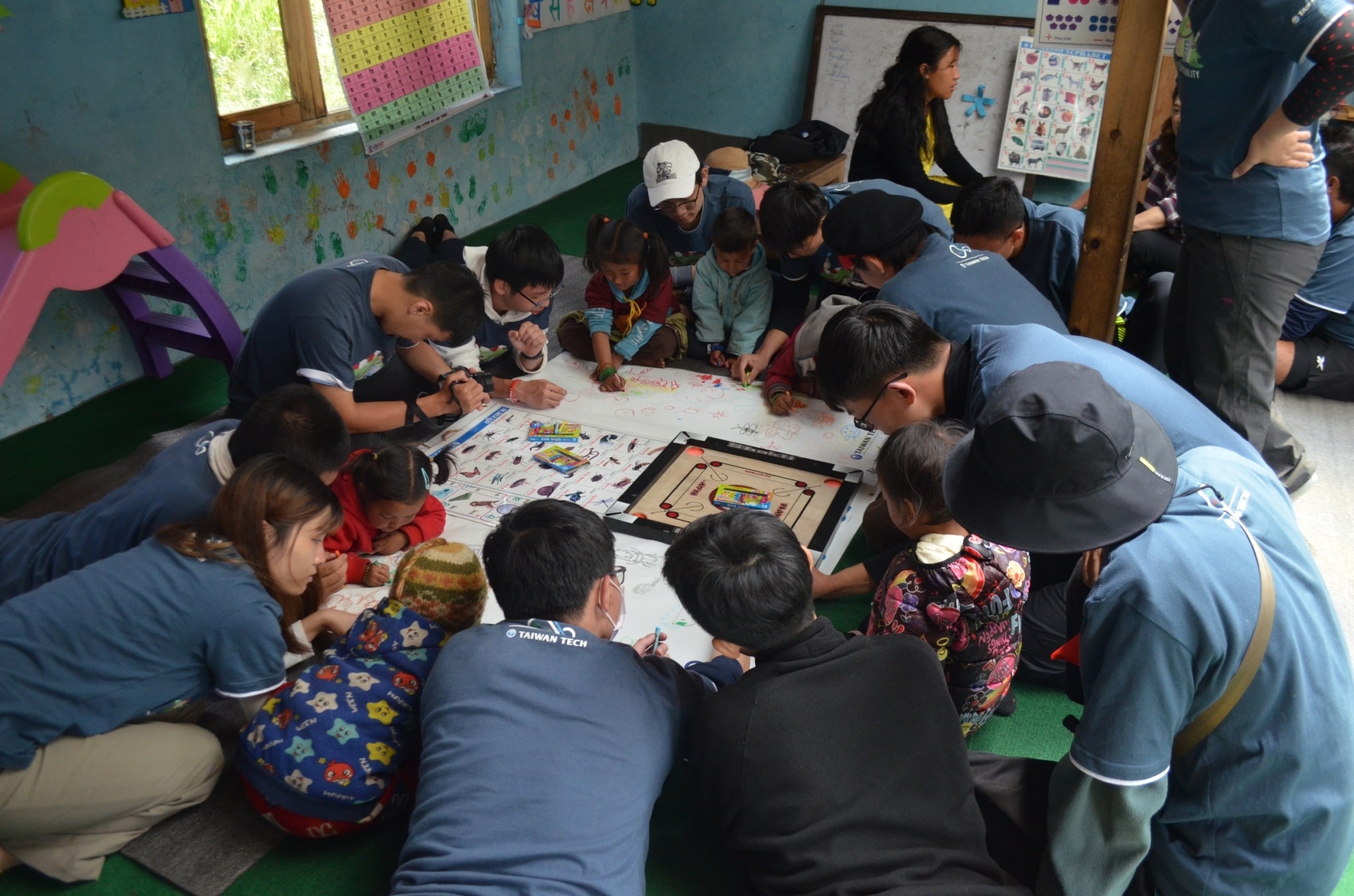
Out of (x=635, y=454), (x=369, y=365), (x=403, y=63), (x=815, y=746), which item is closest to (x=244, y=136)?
(x=403, y=63)

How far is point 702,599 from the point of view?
4.78 ft

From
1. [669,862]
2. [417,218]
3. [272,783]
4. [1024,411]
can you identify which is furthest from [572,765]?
[417,218]

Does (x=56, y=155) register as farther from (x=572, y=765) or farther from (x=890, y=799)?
(x=890, y=799)

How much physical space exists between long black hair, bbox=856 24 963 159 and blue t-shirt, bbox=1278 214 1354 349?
159 cm

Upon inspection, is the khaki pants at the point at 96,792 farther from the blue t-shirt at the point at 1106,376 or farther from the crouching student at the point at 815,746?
the blue t-shirt at the point at 1106,376

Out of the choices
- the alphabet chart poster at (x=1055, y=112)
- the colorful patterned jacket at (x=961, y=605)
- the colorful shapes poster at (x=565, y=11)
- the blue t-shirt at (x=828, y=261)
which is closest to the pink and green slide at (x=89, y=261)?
the blue t-shirt at (x=828, y=261)

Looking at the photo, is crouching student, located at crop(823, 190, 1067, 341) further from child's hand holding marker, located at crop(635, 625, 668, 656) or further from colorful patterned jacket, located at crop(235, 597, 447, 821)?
colorful patterned jacket, located at crop(235, 597, 447, 821)

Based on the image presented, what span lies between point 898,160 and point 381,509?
2.76 metres

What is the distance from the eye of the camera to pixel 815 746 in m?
1.36

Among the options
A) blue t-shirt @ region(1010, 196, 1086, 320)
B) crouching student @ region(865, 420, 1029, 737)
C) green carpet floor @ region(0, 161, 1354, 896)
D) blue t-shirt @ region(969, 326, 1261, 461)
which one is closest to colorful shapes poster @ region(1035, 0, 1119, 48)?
blue t-shirt @ region(1010, 196, 1086, 320)

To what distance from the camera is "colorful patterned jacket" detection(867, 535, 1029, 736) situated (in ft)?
5.48

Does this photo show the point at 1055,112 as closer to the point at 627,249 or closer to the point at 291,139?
the point at 627,249

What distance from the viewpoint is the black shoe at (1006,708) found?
1.97 m

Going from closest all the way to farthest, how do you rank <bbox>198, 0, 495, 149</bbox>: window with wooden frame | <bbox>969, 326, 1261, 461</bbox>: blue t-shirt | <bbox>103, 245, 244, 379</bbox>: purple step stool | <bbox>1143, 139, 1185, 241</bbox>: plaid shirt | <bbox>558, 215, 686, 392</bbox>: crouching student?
<bbox>969, 326, 1261, 461</bbox>: blue t-shirt < <bbox>103, 245, 244, 379</bbox>: purple step stool < <bbox>558, 215, 686, 392</bbox>: crouching student < <bbox>198, 0, 495, 149</bbox>: window with wooden frame < <bbox>1143, 139, 1185, 241</bbox>: plaid shirt
